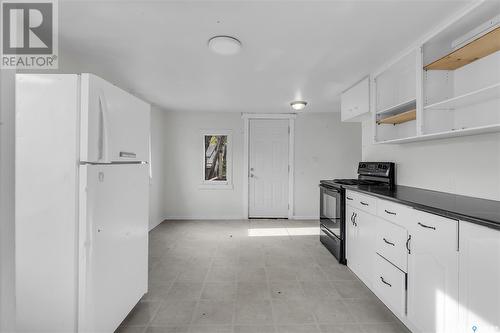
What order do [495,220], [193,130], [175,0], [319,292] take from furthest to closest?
[193,130] < [319,292] < [175,0] < [495,220]

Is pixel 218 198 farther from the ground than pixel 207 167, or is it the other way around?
pixel 207 167

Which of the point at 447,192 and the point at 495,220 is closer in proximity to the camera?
the point at 495,220

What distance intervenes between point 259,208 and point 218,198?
0.92 m

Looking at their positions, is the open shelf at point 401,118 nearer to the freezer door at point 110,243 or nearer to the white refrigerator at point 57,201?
the freezer door at point 110,243

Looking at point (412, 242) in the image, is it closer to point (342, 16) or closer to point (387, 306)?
point (387, 306)

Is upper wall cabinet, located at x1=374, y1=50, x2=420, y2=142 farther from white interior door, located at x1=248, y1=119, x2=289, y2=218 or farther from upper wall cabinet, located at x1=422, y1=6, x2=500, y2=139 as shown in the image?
white interior door, located at x1=248, y1=119, x2=289, y2=218

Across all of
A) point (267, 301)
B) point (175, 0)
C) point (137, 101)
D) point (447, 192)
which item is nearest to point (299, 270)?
point (267, 301)

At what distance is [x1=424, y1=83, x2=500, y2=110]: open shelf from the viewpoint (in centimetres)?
154

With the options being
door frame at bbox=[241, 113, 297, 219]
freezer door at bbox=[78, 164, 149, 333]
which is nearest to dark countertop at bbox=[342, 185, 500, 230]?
freezer door at bbox=[78, 164, 149, 333]

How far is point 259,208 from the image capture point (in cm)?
532

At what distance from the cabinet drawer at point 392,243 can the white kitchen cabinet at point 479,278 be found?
0.46m

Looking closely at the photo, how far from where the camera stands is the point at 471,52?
1.77 m

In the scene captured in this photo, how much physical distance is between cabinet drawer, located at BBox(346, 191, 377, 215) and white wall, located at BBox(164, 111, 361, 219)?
8.17 feet

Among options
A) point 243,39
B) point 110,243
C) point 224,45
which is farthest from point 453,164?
point 110,243
